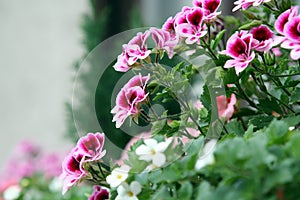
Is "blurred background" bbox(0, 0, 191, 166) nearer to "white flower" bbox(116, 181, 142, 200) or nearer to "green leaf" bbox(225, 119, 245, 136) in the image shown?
"green leaf" bbox(225, 119, 245, 136)

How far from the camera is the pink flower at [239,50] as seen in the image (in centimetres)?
64

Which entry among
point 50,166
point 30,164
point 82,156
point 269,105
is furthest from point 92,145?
point 30,164

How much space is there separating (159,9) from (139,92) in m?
2.07

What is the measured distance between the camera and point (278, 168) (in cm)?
44

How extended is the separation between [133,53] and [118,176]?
149 millimetres

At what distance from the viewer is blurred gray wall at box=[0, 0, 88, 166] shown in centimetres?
289

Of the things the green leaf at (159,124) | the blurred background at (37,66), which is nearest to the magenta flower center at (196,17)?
the green leaf at (159,124)

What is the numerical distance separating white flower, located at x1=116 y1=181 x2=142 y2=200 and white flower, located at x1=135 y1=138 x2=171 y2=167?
3 centimetres

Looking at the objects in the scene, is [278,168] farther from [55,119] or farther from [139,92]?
[55,119]

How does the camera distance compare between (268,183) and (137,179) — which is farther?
(137,179)

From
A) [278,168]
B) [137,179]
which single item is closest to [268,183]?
[278,168]

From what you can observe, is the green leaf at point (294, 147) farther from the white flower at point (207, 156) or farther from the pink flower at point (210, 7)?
the pink flower at point (210, 7)

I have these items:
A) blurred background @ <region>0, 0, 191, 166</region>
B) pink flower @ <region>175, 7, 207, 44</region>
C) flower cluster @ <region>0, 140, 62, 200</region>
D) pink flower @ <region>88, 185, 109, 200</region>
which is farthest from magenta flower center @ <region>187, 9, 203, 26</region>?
blurred background @ <region>0, 0, 191, 166</region>

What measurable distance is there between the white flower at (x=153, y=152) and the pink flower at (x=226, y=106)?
0.69ft
